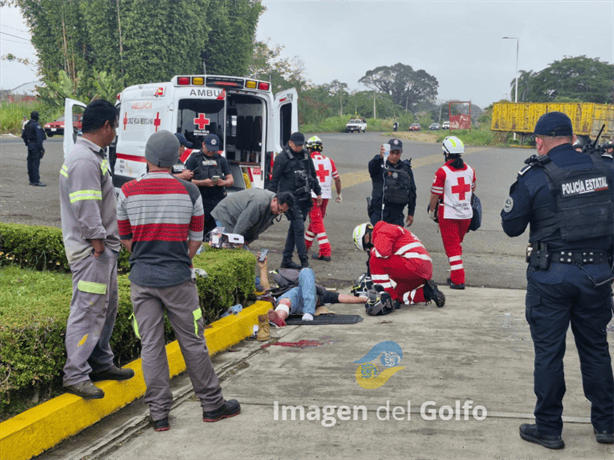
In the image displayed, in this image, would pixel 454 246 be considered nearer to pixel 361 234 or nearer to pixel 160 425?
pixel 361 234

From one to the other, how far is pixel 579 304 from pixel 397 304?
341 cm

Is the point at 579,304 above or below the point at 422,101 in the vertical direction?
below

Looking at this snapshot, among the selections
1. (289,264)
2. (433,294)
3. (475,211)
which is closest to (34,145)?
(289,264)

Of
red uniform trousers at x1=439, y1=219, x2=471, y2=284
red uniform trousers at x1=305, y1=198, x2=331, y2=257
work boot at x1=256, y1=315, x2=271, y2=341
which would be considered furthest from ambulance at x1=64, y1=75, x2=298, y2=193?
work boot at x1=256, y1=315, x2=271, y2=341

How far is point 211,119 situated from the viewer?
35.2ft

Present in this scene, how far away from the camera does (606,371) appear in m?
3.69

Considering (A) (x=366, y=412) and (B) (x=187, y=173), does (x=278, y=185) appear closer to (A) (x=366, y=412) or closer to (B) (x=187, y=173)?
(B) (x=187, y=173)

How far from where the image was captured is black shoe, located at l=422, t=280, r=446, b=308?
7.02 metres

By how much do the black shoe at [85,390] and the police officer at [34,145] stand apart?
13105mm

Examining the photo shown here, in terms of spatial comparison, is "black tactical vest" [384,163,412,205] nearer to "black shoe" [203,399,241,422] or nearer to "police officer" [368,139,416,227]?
"police officer" [368,139,416,227]

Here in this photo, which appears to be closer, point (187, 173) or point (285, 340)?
point (285, 340)

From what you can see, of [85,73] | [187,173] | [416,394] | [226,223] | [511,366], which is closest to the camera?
[416,394]

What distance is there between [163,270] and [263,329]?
218cm

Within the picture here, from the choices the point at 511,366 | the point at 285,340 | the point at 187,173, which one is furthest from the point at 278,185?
the point at 511,366
